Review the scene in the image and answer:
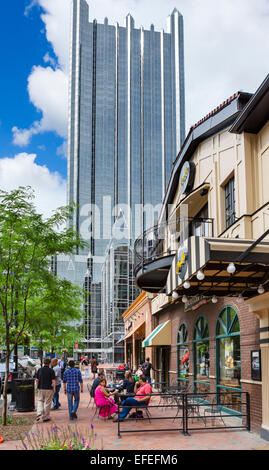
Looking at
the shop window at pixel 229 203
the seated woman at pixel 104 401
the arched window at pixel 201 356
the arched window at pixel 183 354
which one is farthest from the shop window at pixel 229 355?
A: the arched window at pixel 183 354

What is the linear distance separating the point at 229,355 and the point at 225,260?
5.67 meters

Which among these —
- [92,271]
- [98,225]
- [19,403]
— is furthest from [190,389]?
[98,225]

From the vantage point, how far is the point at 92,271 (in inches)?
5369

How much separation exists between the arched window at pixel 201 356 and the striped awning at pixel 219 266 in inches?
157

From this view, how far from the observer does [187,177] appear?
1772cm

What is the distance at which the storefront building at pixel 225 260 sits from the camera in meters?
10.0

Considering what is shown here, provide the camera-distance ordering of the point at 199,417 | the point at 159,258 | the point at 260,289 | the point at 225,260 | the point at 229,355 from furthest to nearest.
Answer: the point at 159,258 < the point at 229,355 < the point at 199,417 < the point at 260,289 < the point at 225,260

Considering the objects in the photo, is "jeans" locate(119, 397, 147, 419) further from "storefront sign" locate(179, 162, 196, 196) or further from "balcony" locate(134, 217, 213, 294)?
"storefront sign" locate(179, 162, 196, 196)

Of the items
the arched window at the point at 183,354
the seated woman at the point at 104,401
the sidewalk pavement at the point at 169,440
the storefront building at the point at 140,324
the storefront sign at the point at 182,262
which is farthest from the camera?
the storefront building at the point at 140,324

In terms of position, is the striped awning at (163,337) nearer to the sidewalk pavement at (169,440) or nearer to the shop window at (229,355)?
the shop window at (229,355)

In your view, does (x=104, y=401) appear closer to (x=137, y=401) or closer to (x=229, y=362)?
(x=137, y=401)

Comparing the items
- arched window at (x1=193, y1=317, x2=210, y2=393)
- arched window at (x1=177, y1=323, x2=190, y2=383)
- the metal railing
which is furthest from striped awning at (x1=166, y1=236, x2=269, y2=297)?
arched window at (x1=177, y1=323, x2=190, y2=383)

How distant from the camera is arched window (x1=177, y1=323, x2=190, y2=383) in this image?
60.8 feet

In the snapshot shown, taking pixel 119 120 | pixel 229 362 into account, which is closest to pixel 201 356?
pixel 229 362
